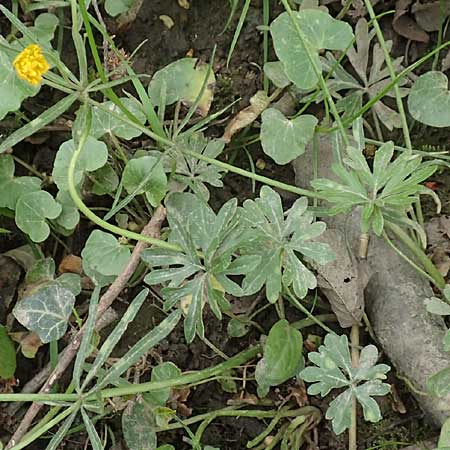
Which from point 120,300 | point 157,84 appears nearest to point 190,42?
point 157,84

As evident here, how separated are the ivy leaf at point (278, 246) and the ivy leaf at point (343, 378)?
16 centimetres

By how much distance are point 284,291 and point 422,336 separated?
Result: 0.35 m

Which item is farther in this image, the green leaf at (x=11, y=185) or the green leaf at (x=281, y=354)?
the green leaf at (x=11, y=185)

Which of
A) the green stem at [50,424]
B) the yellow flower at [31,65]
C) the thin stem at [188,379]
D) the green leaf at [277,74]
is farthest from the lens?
the green leaf at [277,74]

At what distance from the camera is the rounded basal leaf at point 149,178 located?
1.73m

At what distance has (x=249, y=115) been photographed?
197cm

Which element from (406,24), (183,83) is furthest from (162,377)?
(406,24)

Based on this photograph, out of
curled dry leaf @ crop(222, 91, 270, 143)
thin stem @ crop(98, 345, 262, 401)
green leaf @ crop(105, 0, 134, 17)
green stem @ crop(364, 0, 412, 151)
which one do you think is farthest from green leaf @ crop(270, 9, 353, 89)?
thin stem @ crop(98, 345, 262, 401)

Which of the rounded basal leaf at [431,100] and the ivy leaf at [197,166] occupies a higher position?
the ivy leaf at [197,166]

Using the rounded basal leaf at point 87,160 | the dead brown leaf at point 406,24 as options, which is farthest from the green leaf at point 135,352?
the dead brown leaf at point 406,24

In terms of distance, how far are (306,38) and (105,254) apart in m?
0.71

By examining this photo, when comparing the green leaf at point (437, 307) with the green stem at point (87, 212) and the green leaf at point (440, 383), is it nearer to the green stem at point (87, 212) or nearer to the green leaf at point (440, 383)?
the green leaf at point (440, 383)

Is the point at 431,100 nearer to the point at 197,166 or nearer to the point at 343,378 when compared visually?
the point at 197,166

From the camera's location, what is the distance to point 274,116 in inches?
72.1
